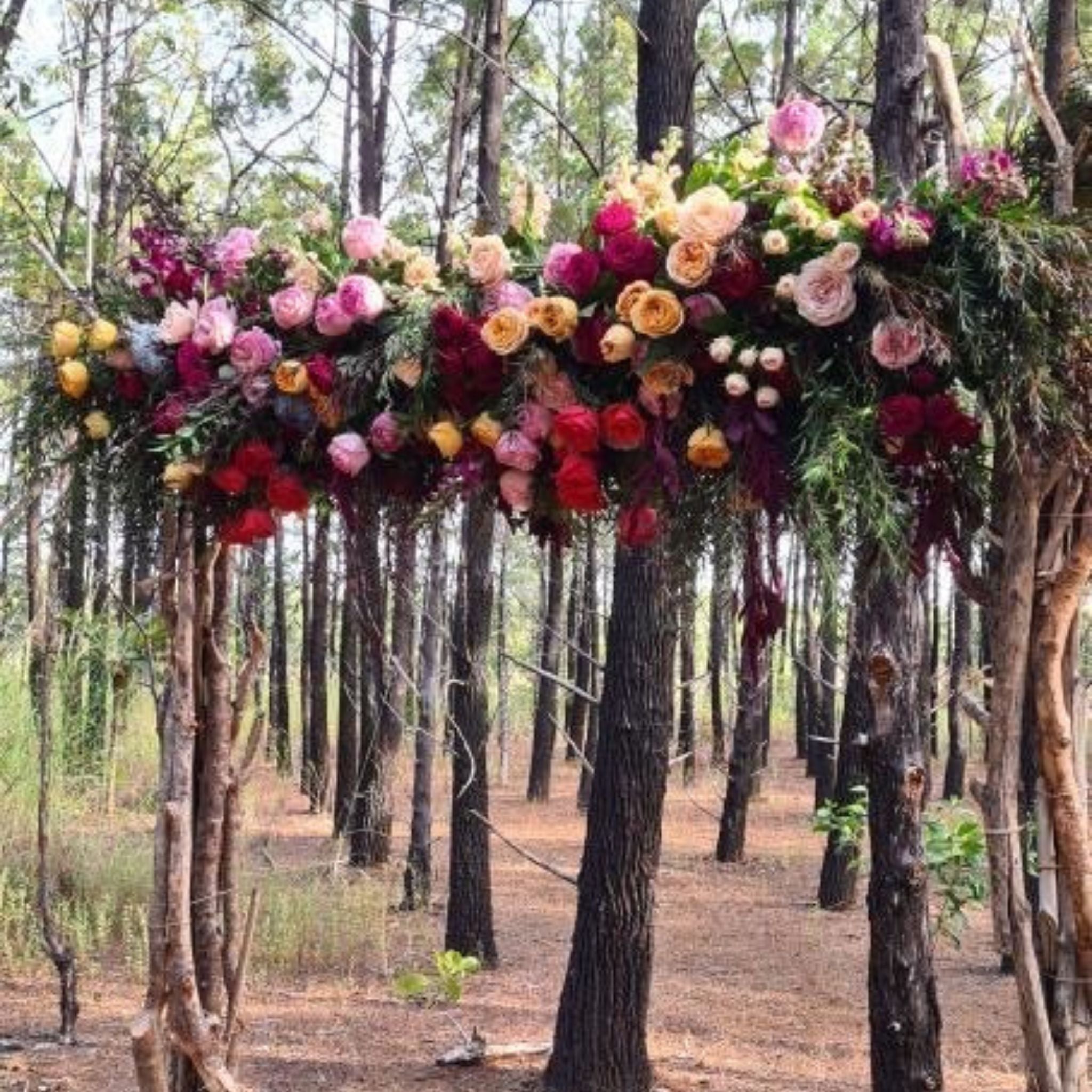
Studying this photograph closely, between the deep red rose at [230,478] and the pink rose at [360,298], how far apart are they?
379mm

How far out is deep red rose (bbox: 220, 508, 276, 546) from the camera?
2.79 metres

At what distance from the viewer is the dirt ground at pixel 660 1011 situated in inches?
211

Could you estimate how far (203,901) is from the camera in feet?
10.8

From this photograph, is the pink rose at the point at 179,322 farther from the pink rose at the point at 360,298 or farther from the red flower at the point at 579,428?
the red flower at the point at 579,428

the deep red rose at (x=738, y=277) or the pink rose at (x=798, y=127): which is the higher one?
the pink rose at (x=798, y=127)

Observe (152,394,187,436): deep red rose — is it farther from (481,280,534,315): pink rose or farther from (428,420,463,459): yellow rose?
(481,280,534,315): pink rose

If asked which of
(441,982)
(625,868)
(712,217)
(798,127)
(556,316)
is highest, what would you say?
(798,127)

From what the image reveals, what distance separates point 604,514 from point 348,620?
8.69m

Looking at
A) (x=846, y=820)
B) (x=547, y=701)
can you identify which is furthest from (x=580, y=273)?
(x=547, y=701)

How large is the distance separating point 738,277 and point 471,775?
4906 mm

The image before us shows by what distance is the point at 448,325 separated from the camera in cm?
243

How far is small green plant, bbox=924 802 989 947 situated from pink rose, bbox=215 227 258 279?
308cm

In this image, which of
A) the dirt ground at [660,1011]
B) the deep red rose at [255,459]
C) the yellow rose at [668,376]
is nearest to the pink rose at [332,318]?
the deep red rose at [255,459]

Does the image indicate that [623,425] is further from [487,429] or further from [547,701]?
[547,701]
